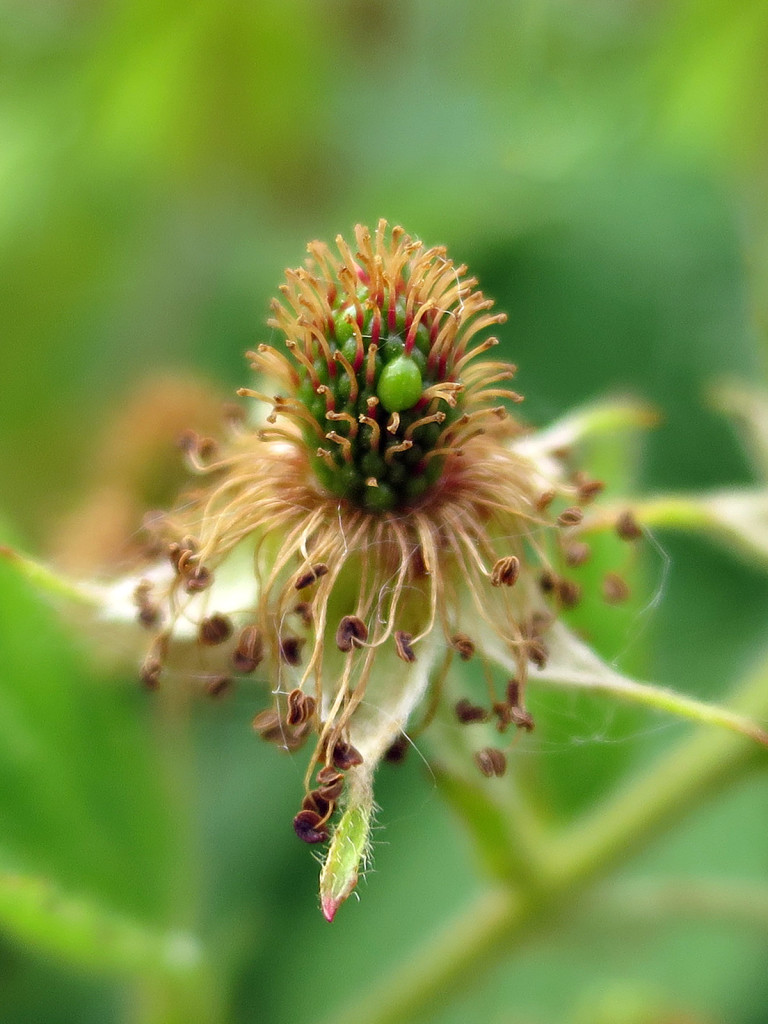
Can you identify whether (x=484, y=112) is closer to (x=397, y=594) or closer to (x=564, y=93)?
(x=564, y=93)

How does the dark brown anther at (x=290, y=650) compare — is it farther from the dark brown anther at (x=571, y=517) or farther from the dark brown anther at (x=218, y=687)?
the dark brown anther at (x=571, y=517)

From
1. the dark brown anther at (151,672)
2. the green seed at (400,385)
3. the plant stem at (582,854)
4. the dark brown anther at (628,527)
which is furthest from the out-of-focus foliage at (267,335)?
the green seed at (400,385)

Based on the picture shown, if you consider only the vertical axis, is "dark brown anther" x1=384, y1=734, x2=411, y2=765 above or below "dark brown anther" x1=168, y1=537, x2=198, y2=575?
below

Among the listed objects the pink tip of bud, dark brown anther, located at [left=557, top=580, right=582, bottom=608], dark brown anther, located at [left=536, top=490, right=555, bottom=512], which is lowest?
the pink tip of bud

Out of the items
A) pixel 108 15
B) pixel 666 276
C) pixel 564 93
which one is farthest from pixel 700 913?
pixel 108 15

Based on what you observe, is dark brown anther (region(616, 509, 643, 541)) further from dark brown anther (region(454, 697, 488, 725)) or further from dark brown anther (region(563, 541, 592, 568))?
dark brown anther (region(454, 697, 488, 725))

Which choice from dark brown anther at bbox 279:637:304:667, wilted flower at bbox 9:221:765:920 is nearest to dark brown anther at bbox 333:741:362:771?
wilted flower at bbox 9:221:765:920

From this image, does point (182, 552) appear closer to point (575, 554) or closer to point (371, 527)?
point (371, 527)

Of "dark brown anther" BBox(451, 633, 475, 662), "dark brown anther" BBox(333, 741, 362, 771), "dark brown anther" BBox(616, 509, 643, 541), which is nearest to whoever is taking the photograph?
"dark brown anther" BBox(333, 741, 362, 771)
